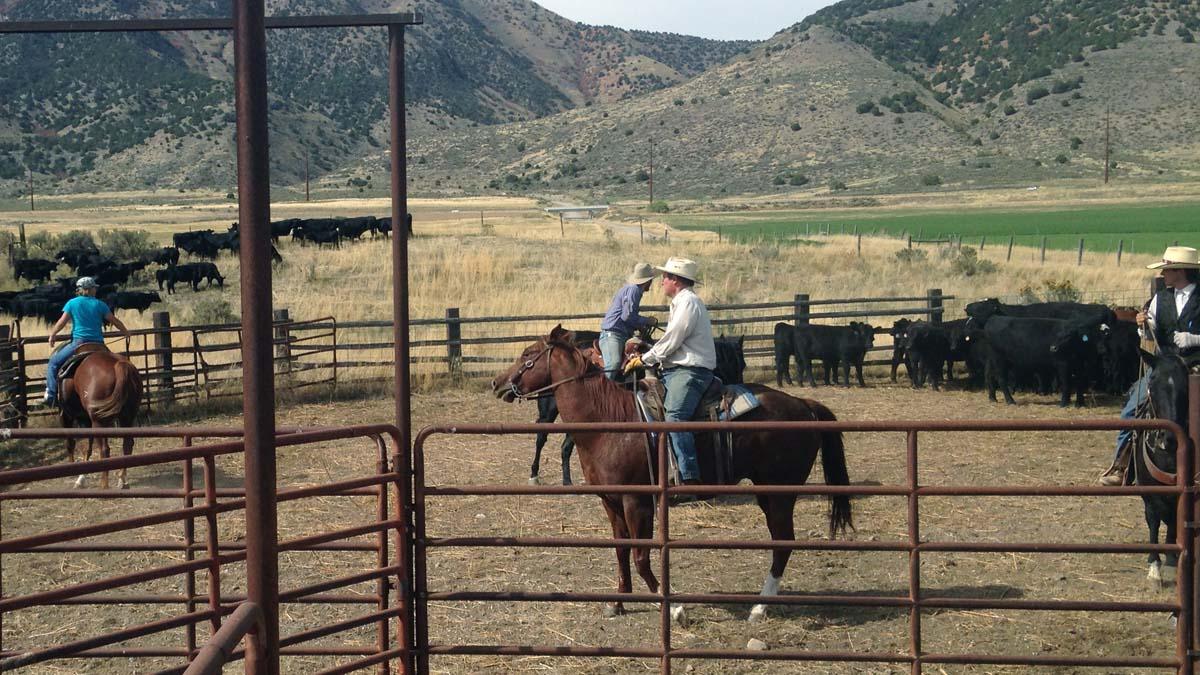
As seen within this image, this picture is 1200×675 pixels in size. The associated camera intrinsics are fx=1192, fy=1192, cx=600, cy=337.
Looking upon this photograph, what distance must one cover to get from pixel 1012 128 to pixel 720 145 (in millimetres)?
21535

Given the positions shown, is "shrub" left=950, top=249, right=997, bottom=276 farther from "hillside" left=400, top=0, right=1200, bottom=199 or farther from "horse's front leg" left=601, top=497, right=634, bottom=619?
"hillside" left=400, top=0, right=1200, bottom=199

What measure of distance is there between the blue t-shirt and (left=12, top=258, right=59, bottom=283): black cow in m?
25.3

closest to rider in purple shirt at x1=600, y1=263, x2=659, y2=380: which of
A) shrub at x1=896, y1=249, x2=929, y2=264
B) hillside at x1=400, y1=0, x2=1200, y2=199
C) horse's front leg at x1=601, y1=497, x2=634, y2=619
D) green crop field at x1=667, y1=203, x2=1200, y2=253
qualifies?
horse's front leg at x1=601, y1=497, x2=634, y2=619

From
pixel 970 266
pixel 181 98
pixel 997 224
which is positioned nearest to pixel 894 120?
pixel 997 224

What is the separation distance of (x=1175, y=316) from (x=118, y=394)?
9.43 metres

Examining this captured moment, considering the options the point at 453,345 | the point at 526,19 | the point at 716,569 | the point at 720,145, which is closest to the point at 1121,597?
the point at 716,569

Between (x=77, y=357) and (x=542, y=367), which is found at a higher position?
(x=542, y=367)

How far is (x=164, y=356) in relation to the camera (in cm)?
1805

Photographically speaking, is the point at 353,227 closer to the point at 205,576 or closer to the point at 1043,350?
the point at 1043,350

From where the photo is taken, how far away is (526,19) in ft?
625

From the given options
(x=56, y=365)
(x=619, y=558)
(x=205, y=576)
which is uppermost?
(x=56, y=365)

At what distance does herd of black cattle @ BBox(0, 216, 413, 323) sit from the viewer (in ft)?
88.9

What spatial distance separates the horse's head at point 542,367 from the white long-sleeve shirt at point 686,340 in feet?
3.29

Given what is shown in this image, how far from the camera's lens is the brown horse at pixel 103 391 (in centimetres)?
1176
